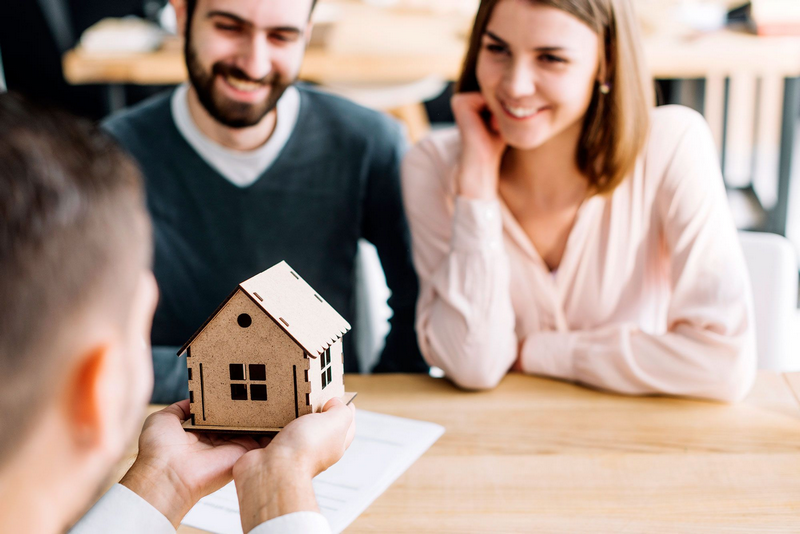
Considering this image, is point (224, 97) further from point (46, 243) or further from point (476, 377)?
point (46, 243)

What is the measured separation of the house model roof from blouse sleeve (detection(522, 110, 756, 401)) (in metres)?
0.59

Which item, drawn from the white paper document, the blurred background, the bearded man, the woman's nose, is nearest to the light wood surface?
the blurred background

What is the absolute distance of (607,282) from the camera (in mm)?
1501

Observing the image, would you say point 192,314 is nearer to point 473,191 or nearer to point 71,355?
point 473,191

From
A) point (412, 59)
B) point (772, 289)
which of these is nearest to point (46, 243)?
point (772, 289)

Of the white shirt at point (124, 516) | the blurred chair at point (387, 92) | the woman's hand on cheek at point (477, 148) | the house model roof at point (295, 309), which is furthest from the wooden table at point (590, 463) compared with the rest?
the blurred chair at point (387, 92)

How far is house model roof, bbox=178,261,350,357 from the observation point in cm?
80

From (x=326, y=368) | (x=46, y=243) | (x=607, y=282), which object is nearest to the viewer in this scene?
(x=46, y=243)

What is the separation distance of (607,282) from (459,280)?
0.30 meters

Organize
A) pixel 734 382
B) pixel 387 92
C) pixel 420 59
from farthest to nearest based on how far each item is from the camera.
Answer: pixel 387 92 → pixel 420 59 → pixel 734 382

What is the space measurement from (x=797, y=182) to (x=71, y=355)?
4.14 metres

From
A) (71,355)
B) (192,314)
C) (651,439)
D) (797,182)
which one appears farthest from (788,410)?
(797,182)

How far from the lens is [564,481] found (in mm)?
1044

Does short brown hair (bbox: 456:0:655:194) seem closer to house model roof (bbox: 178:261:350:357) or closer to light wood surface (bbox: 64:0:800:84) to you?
house model roof (bbox: 178:261:350:357)
